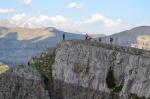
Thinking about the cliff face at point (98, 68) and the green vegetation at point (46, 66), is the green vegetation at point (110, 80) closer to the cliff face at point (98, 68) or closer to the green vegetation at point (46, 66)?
the cliff face at point (98, 68)

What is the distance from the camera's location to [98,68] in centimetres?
10556

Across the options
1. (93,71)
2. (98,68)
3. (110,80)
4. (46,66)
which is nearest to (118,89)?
(110,80)

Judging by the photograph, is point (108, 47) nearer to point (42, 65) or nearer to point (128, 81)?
point (128, 81)

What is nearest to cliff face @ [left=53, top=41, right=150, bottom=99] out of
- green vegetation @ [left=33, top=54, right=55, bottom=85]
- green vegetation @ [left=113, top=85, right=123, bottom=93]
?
green vegetation @ [left=113, top=85, right=123, bottom=93]

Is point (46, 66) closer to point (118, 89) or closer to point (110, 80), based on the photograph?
point (110, 80)

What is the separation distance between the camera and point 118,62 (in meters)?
101

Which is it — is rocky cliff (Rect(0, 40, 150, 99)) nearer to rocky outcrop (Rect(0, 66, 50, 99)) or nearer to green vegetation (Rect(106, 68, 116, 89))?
green vegetation (Rect(106, 68, 116, 89))

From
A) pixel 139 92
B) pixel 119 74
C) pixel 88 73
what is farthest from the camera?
pixel 88 73

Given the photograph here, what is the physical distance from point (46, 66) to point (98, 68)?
2028 centimetres

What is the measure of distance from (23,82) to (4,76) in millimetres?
6424

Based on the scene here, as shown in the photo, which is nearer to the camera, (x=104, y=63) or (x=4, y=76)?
(x=104, y=63)

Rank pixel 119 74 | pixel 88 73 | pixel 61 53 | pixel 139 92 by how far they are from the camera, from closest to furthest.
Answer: pixel 139 92
pixel 119 74
pixel 88 73
pixel 61 53

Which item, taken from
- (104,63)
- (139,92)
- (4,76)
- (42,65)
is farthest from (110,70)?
(4,76)

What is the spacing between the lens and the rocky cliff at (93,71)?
9545 centimetres
